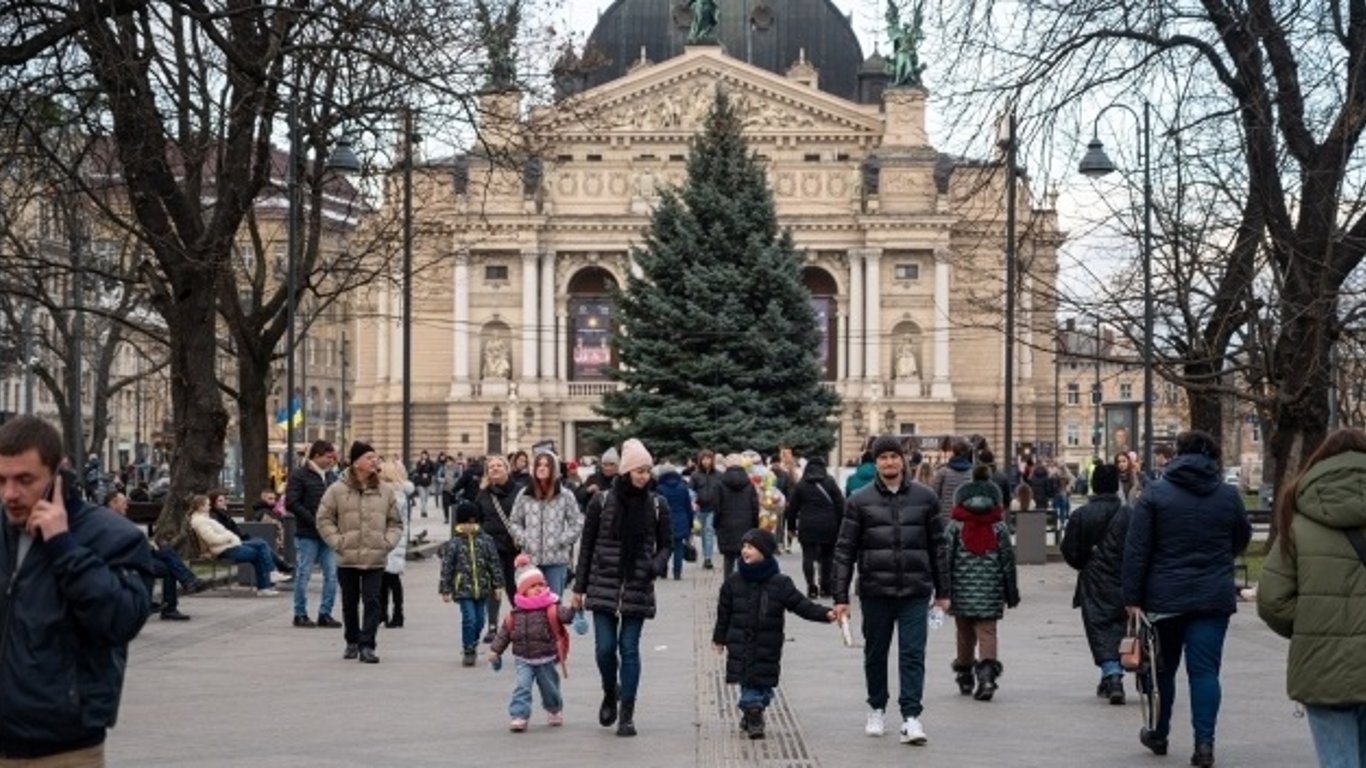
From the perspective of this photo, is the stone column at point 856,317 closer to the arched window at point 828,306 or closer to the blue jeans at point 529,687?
the arched window at point 828,306

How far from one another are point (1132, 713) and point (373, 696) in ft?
16.4

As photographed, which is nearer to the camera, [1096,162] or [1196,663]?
[1196,663]

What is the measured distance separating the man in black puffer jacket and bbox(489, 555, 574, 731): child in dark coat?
1757 millimetres

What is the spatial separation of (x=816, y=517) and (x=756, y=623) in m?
Answer: 14.5

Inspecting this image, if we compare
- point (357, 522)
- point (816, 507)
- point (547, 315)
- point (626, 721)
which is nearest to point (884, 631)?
point (626, 721)

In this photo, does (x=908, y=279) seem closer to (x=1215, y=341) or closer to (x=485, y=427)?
(x=485, y=427)

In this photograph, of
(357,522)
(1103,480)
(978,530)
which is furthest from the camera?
(357,522)

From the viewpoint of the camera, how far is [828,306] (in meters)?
109

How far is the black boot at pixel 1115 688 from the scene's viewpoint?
54.9 feet

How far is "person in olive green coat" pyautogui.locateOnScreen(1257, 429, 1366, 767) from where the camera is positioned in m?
9.46

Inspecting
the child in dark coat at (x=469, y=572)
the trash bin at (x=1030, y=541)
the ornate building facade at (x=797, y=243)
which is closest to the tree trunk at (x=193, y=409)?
the trash bin at (x=1030, y=541)

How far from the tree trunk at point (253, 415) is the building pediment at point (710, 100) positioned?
69656 mm

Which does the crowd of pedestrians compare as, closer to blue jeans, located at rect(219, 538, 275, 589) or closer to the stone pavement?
blue jeans, located at rect(219, 538, 275, 589)

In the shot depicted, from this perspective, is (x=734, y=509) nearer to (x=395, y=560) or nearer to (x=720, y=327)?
(x=395, y=560)
